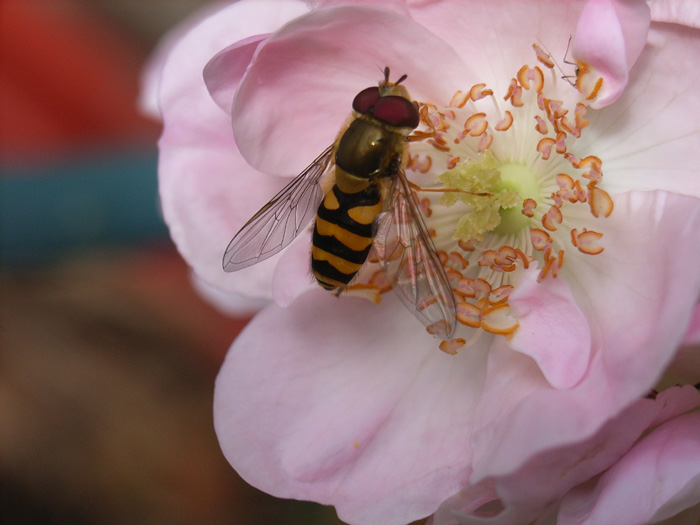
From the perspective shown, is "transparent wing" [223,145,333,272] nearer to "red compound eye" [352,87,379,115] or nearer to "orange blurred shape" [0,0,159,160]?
"red compound eye" [352,87,379,115]

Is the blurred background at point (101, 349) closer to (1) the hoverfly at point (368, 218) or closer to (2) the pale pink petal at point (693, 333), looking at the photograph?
(1) the hoverfly at point (368, 218)

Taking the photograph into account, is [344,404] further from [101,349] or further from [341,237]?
[101,349]

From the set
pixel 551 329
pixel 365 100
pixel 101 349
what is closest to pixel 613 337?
pixel 551 329

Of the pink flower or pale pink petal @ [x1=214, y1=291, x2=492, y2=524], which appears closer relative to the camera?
the pink flower

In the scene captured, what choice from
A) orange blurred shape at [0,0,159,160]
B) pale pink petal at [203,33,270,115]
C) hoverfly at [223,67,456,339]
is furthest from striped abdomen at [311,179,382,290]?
orange blurred shape at [0,0,159,160]

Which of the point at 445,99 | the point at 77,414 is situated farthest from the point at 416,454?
the point at 77,414

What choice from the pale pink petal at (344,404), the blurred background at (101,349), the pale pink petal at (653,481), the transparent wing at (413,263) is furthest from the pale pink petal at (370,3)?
the blurred background at (101,349)

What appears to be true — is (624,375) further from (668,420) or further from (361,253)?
(361,253)
